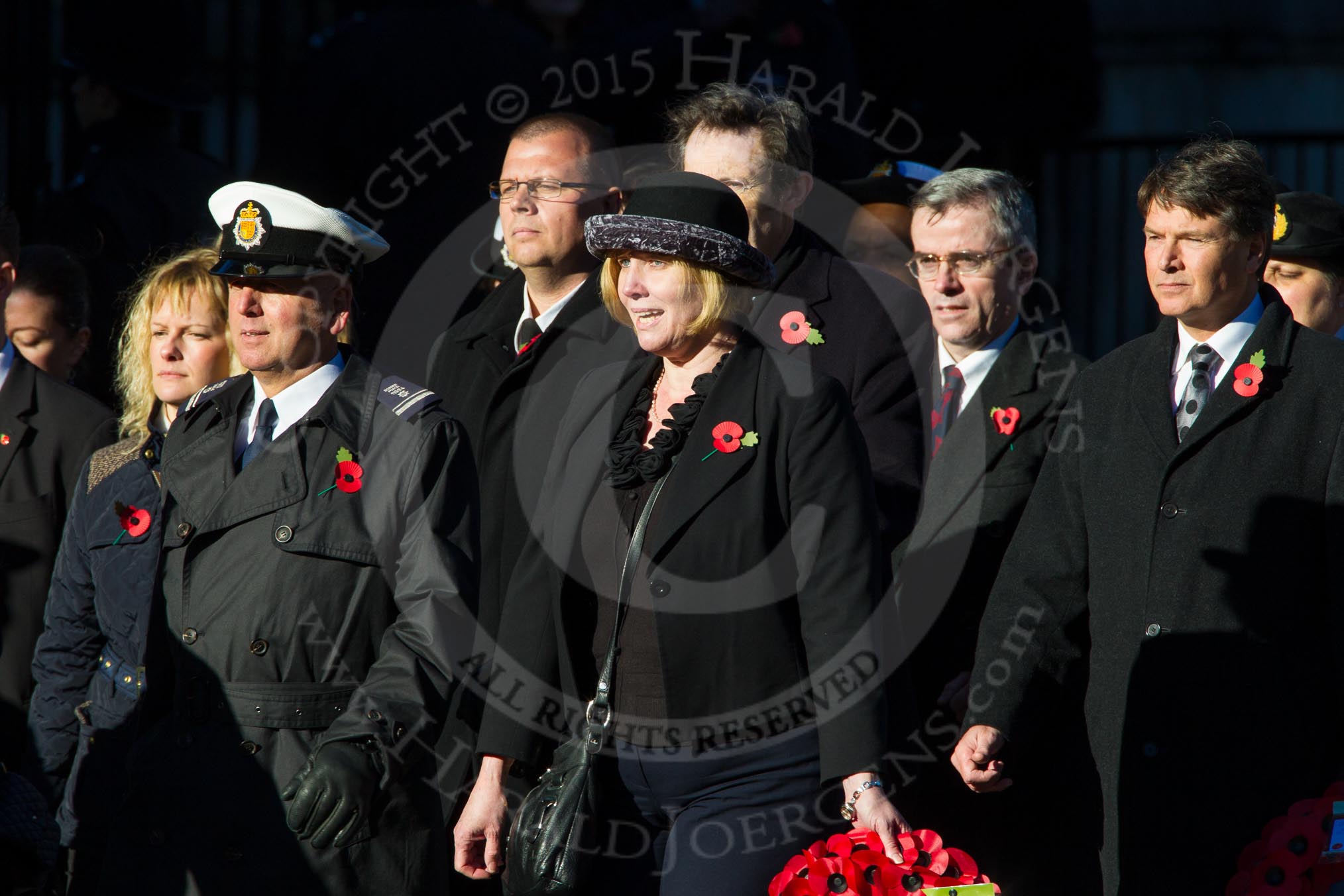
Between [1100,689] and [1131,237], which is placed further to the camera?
[1131,237]

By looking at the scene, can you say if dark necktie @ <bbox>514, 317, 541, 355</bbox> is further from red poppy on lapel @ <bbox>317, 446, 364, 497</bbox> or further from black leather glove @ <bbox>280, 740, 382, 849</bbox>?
black leather glove @ <bbox>280, 740, 382, 849</bbox>

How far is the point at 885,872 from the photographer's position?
131 inches

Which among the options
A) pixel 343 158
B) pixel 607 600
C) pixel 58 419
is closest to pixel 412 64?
pixel 343 158

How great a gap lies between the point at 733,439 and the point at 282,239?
1187 millimetres

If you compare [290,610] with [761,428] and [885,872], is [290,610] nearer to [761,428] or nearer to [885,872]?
[761,428]

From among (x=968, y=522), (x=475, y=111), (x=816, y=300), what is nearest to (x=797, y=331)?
(x=816, y=300)

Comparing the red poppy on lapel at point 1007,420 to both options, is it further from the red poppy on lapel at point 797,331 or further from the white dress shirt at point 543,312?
the white dress shirt at point 543,312

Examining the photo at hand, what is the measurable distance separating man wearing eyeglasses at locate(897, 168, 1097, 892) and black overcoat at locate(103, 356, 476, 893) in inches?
55.9

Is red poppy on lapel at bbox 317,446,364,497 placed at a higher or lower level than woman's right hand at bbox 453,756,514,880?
higher

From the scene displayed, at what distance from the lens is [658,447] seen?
151 inches

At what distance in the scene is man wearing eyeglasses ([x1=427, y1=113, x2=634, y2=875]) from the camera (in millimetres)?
4727

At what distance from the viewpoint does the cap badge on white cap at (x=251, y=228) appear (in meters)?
4.09

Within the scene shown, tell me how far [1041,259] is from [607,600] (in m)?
6.46

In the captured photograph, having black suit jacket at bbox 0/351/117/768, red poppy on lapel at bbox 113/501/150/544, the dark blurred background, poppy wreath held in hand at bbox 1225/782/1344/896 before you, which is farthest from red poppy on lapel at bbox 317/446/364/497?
poppy wreath held in hand at bbox 1225/782/1344/896
